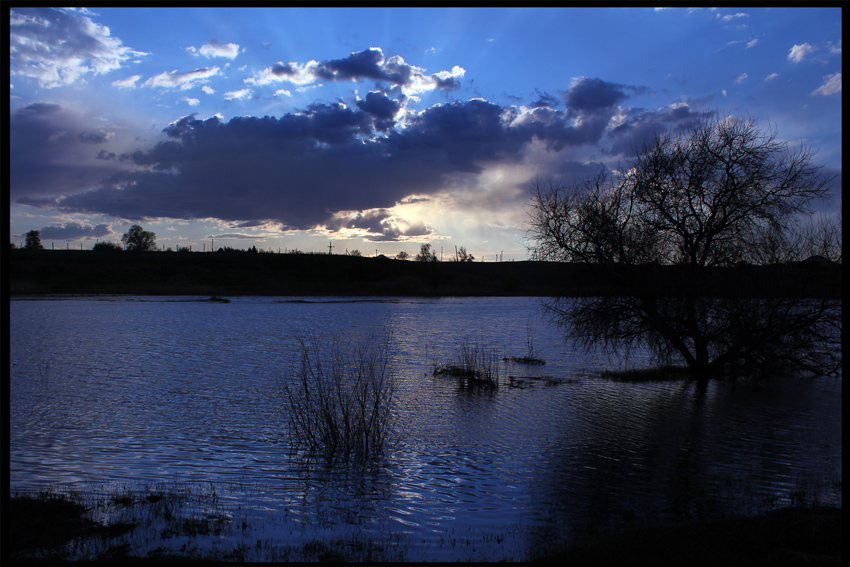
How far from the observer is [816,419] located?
1262 cm

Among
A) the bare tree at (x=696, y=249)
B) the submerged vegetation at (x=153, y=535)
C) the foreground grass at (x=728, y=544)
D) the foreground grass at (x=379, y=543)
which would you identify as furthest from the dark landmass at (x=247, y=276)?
the submerged vegetation at (x=153, y=535)

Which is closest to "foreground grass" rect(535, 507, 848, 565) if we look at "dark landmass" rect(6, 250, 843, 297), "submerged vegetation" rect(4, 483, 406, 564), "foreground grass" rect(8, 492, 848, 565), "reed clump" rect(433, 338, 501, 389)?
Result: "foreground grass" rect(8, 492, 848, 565)

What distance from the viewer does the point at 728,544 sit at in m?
5.52

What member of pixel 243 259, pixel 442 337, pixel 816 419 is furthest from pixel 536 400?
pixel 243 259

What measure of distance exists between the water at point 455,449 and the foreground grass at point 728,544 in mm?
792

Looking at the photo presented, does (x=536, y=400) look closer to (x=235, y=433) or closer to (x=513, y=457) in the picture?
(x=513, y=457)

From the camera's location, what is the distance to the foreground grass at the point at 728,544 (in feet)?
17.2

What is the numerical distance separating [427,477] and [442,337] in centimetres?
2040

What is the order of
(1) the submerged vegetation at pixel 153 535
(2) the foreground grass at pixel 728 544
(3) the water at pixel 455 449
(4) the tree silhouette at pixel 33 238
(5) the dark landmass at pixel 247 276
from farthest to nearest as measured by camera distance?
(4) the tree silhouette at pixel 33 238, (5) the dark landmass at pixel 247 276, (3) the water at pixel 455 449, (1) the submerged vegetation at pixel 153 535, (2) the foreground grass at pixel 728 544

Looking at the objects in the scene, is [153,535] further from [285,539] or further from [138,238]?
[138,238]

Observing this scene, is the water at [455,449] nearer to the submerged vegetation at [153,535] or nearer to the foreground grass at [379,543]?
the submerged vegetation at [153,535]

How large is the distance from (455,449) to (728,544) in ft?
17.3

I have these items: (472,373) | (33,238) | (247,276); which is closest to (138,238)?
(33,238)

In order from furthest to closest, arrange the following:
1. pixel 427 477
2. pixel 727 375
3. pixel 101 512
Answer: pixel 727 375
pixel 427 477
pixel 101 512
